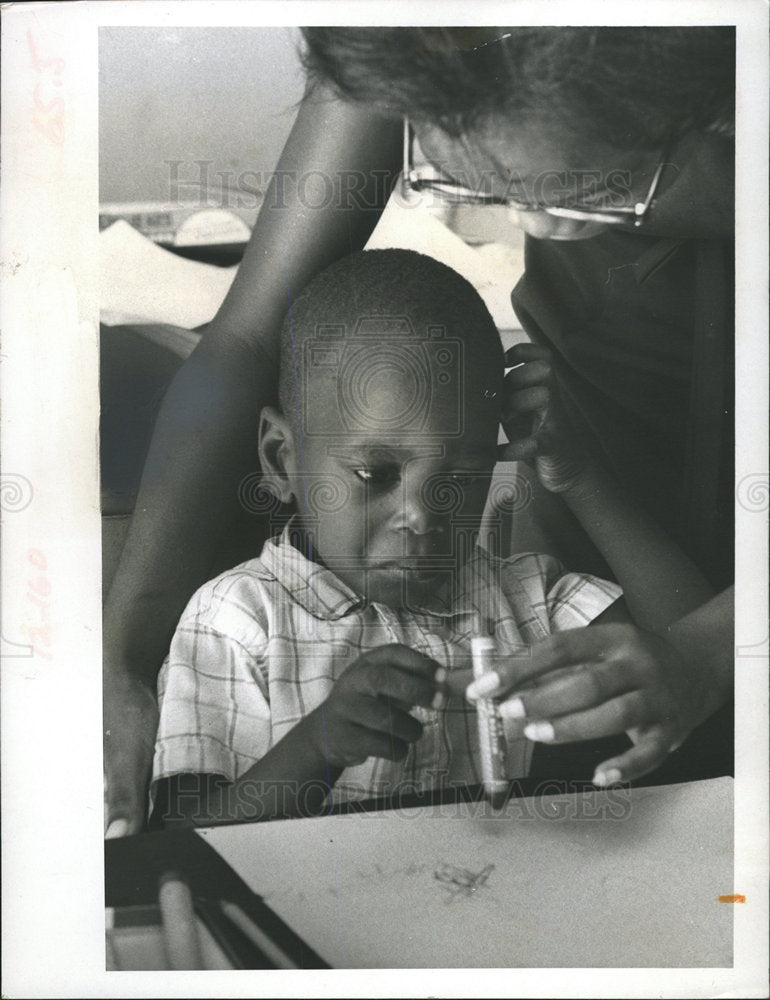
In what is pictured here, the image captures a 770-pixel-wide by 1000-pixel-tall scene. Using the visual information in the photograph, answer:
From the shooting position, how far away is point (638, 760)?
147 centimetres

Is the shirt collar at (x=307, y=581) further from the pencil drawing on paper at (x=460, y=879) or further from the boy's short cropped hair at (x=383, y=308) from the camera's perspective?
the pencil drawing on paper at (x=460, y=879)

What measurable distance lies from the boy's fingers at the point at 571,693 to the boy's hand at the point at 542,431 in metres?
0.27

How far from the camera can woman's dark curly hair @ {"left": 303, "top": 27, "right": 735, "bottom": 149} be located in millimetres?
1455

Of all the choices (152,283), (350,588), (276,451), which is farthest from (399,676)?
(152,283)

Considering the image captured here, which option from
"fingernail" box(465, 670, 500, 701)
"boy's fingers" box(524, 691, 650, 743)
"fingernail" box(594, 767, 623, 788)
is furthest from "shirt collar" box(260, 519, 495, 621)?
"fingernail" box(594, 767, 623, 788)

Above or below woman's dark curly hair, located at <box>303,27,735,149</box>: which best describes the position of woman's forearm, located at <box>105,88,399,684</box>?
below

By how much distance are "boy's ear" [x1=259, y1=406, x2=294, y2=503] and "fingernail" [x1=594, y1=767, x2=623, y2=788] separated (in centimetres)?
60

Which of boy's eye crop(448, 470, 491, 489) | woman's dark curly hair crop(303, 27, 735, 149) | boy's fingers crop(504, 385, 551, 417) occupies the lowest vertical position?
boy's eye crop(448, 470, 491, 489)

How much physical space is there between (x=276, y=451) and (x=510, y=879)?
2.32 ft

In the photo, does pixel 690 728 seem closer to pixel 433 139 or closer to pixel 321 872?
pixel 321 872

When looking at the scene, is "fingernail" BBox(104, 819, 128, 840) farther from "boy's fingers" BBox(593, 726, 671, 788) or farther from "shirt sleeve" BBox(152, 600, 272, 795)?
"boy's fingers" BBox(593, 726, 671, 788)

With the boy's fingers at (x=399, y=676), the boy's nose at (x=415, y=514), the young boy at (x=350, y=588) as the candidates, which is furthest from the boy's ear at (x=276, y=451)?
the boy's fingers at (x=399, y=676)

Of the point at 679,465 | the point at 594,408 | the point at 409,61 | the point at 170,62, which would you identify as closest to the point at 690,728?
the point at 679,465

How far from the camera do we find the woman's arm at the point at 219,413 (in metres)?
1.46
